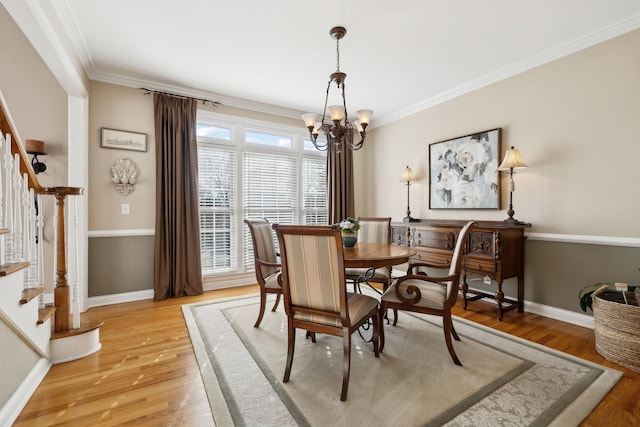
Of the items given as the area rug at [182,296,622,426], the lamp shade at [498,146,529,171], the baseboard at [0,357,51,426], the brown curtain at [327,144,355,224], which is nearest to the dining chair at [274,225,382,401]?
the area rug at [182,296,622,426]

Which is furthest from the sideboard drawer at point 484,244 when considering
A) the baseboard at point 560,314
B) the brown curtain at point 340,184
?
the brown curtain at point 340,184

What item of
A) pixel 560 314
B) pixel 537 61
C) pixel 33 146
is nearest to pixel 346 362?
pixel 560 314

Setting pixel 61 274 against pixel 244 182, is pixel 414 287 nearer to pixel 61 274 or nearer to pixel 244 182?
pixel 61 274

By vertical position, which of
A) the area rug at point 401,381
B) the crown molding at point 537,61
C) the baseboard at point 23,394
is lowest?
the area rug at point 401,381

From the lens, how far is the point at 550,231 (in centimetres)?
293

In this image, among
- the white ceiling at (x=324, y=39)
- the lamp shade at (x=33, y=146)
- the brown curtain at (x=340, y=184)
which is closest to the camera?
the white ceiling at (x=324, y=39)

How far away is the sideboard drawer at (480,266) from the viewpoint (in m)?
2.88

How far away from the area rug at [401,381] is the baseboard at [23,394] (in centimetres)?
93

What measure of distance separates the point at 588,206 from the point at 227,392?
3.38m

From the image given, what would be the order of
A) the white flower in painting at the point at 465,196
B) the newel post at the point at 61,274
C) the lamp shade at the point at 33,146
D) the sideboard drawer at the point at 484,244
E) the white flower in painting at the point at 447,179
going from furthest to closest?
1. the white flower in painting at the point at 447,179
2. the white flower in painting at the point at 465,196
3. the lamp shade at the point at 33,146
4. the sideboard drawer at the point at 484,244
5. the newel post at the point at 61,274

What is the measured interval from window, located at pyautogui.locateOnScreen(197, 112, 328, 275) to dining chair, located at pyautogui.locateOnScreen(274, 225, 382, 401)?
101 inches

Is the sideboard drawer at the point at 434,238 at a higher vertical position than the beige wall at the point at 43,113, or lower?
lower

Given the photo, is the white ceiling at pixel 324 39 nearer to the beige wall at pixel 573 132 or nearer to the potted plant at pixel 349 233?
the beige wall at pixel 573 132

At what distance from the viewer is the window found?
401 cm
